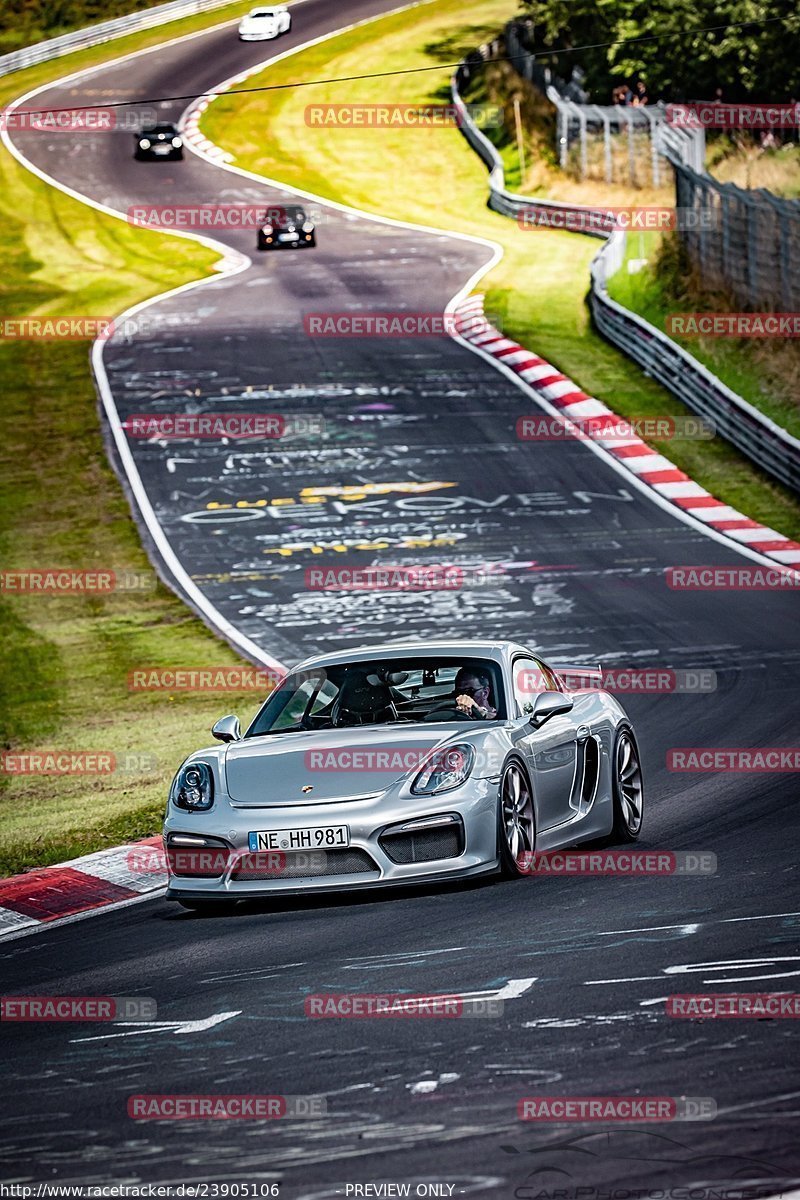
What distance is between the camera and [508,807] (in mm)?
9430

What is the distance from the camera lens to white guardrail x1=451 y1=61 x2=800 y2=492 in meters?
25.3

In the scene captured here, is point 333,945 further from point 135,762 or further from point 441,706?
point 135,762

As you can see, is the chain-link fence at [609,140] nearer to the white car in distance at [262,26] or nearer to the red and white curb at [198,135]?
the red and white curb at [198,135]

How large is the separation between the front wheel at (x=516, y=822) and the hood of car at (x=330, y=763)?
0.35m

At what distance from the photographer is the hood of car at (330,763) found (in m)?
9.20

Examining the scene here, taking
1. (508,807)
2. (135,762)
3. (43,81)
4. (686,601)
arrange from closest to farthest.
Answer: (508,807) < (135,762) < (686,601) < (43,81)

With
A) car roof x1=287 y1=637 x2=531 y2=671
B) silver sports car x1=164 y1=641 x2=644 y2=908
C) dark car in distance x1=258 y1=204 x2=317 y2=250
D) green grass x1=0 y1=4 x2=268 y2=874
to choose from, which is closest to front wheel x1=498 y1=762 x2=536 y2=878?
silver sports car x1=164 y1=641 x2=644 y2=908

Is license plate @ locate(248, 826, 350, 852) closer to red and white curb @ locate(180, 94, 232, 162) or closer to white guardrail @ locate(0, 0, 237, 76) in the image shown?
red and white curb @ locate(180, 94, 232, 162)

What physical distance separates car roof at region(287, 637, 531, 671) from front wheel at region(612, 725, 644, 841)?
847mm

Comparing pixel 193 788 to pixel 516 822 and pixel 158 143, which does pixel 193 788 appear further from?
pixel 158 143

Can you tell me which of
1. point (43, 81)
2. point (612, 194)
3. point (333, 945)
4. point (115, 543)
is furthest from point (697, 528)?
point (43, 81)

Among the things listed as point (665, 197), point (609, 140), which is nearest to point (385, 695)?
point (665, 197)

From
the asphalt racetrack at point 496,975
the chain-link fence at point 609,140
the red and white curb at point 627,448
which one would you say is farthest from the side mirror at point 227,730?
the chain-link fence at point 609,140

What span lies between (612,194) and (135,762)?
3555 cm
